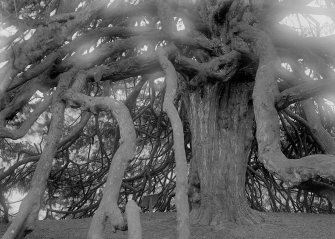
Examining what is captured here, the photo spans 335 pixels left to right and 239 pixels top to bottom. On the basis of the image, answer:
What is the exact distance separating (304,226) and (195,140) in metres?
1.22

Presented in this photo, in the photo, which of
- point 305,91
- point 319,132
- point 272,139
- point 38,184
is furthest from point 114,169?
point 319,132

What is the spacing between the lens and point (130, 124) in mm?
2613

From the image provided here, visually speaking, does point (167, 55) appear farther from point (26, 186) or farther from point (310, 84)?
point (26, 186)

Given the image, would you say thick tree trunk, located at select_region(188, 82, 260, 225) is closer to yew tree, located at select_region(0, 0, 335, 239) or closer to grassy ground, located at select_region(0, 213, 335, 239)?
yew tree, located at select_region(0, 0, 335, 239)

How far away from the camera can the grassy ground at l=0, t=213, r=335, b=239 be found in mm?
3484

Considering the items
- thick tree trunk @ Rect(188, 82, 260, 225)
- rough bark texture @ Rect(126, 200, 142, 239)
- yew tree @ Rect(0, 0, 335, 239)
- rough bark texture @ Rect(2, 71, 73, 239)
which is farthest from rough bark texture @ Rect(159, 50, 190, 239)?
thick tree trunk @ Rect(188, 82, 260, 225)

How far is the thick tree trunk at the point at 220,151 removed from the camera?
3.77 metres

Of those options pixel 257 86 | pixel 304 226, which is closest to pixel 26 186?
pixel 304 226

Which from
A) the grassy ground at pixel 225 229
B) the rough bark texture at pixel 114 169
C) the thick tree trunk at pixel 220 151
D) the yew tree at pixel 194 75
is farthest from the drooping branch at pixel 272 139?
the grassy ground at pixel 225 229

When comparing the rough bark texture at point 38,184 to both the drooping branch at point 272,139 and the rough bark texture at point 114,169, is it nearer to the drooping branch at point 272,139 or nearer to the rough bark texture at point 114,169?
the rough bark texture at point 114,169

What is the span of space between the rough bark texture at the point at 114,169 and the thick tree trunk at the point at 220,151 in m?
1.28

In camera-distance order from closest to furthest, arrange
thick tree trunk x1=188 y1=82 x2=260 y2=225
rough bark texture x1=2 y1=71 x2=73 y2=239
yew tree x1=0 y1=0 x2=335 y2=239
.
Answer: rough bark texture x1=2 y1=71 x2=73 y2=239, yew tree x1=0 y1=0 x2=335 y2=239, thick tree trunk x1=188 y1=82 x2=260 y2=225

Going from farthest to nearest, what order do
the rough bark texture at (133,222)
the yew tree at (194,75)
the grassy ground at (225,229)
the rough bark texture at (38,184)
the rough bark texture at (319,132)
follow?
the rough bark texture at (319,132)
the grassy ground at (225,229)
the yew tree at (194,75)
the rough bark texture at (38,184)
the rough bark texture at (133,222)

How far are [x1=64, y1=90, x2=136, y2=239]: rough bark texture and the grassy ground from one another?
1231mm
